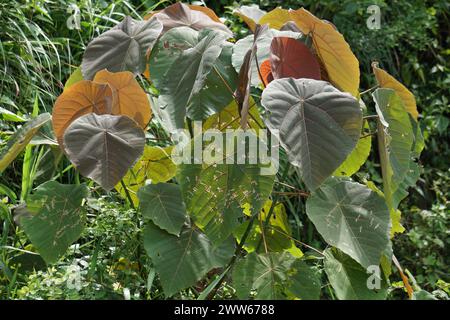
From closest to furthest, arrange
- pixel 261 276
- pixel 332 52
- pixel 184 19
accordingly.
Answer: pixel 261 276, pixel 332 52, pixel 184 19

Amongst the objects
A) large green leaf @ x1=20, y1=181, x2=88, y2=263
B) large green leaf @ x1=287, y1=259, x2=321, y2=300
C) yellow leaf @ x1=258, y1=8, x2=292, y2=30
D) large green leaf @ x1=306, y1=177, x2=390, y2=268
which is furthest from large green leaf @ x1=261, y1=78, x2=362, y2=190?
large green leaf @ x1=20, y1=181, x2=88, y2=263

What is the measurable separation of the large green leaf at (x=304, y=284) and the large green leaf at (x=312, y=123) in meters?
0.25

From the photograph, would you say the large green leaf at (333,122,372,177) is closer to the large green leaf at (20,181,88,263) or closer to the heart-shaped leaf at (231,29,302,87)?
the heart-shaped leaf at (231,29,302,87)

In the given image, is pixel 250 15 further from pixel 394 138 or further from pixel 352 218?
pixel 352 218

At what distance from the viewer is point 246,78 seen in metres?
1.72

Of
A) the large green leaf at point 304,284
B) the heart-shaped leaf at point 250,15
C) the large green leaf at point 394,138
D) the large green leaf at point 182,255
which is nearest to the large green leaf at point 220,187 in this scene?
the large green leaf at point 182,255

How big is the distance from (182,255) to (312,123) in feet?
1.40

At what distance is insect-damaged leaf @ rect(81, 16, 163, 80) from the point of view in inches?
76.8

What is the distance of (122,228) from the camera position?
2.00m

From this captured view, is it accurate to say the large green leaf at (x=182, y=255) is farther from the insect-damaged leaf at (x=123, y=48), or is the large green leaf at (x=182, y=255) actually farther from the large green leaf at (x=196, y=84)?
the insect-damaged leaf at (x=123, y=48)

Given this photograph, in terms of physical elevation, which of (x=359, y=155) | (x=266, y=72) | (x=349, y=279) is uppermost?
(x=266, y=72)

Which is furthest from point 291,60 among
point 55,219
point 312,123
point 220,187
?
point 55,219
